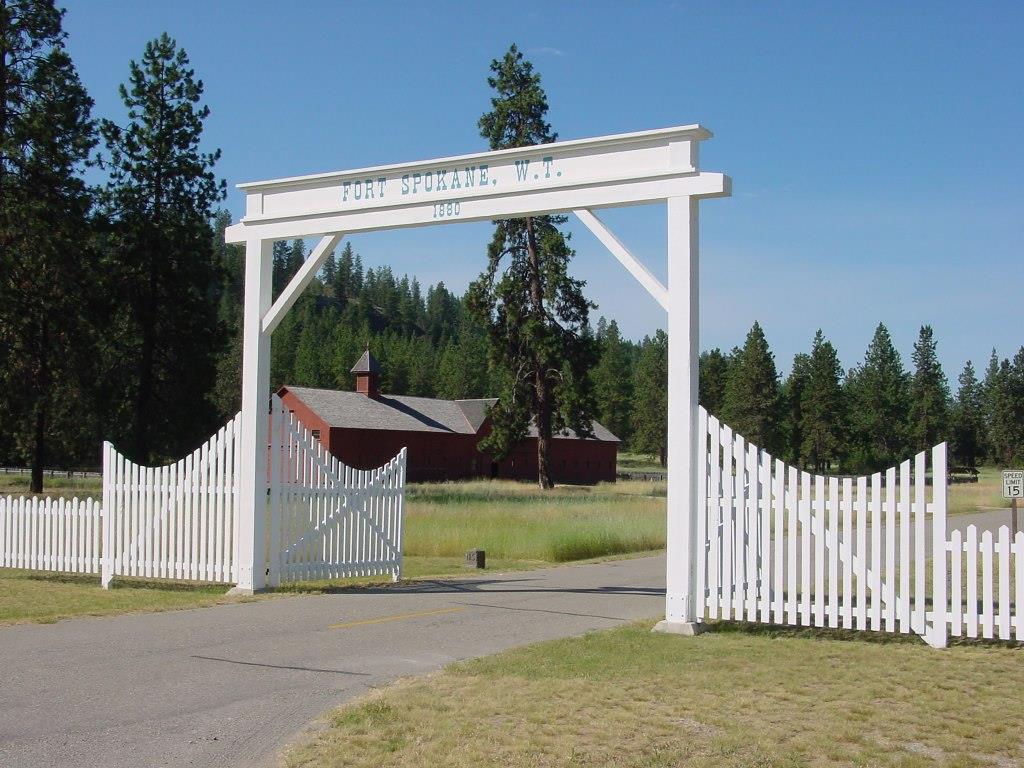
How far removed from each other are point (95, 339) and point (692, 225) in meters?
34.5

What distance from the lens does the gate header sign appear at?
1096cm

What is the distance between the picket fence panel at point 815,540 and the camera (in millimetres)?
9328

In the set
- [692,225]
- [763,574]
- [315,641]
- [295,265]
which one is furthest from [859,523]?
[295,265]

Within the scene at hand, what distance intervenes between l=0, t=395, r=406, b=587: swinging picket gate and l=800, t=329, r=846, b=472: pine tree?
8721 centimetres

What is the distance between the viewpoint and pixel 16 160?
3228 cm

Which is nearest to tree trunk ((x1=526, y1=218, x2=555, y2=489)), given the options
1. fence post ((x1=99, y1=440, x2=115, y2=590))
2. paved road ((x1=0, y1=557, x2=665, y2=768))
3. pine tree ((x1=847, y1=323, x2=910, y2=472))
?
fence post ((x1=99, y1=440, x2=115, y2=590))

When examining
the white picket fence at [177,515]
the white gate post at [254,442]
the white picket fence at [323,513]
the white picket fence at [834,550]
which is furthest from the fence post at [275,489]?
the white picket fence at [834,550]

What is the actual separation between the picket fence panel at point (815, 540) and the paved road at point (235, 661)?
179cm

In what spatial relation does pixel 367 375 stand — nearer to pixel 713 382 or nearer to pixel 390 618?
pixel 713 382

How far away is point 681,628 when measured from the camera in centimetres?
1041

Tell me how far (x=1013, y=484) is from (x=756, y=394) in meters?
76.4

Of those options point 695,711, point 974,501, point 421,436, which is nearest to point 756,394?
point 421,436

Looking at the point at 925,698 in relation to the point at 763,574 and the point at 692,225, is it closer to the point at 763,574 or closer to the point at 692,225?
the point at 763,574

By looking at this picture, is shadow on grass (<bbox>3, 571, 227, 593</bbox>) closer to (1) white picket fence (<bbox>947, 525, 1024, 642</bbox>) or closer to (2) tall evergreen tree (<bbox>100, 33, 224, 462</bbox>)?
(1) white picket fence (<bbox>947, 525, 1024, 642</bbox>)
